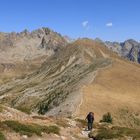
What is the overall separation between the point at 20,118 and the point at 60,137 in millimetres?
6275

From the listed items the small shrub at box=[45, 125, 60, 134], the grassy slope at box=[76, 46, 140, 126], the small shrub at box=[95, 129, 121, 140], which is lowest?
the small shrub at box=[95, 129, 121, 140]

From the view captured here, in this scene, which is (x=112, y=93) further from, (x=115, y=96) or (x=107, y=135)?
(x=107, y=135)

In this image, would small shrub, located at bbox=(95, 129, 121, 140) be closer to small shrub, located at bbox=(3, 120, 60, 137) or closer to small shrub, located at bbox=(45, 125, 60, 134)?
small shrub, located at bbox=(45, 125, 60, 134)

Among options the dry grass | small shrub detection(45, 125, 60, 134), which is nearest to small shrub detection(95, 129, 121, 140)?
small shrub detection(45, 125, 60, 134)

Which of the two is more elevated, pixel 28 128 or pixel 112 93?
pixel 112 93

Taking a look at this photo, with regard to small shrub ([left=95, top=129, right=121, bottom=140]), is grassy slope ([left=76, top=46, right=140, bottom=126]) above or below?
above

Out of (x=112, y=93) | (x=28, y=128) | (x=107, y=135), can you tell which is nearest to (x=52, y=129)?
(x=28, y=128)

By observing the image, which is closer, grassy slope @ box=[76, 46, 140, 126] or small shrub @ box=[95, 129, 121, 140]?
small shrub @ box=[95, 129, 121, 140]

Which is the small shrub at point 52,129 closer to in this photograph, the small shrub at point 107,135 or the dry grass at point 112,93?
the small shrub at point 107,135

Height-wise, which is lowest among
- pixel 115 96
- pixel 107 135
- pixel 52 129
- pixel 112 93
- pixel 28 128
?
pixel 107 135

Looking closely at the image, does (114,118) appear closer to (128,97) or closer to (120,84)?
(128,97)

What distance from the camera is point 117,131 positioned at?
38.7 m

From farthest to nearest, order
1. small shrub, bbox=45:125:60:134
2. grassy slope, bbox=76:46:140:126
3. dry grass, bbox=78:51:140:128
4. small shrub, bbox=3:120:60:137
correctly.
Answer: dry grass, bbox=78:51:140:128
grassy slope, bbox=76:46:140:126
small shrub, bbox=45:125:60:134
small shrub, bbox=3:120:60:137

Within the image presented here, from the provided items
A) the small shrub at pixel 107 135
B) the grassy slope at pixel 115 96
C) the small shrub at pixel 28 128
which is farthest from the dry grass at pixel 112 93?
the small shrub at pixel 28 128
